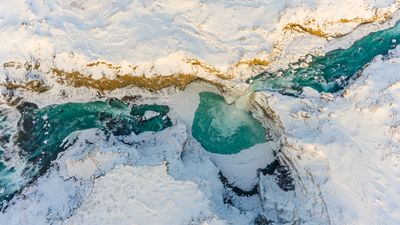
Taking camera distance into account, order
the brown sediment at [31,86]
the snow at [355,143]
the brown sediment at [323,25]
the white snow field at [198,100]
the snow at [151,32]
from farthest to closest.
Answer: the brown sediment at [31,86] < the brown sediment at [323,25] < the snow at [151,32] < the white snow field at [198,100] < the snow at [355,143]

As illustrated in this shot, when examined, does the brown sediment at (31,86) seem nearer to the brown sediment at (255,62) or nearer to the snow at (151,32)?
the snow at (151,32)

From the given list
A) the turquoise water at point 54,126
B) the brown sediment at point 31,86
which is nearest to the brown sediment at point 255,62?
the turquoise water at point 54,126

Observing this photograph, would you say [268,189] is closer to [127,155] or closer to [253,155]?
[253,155]

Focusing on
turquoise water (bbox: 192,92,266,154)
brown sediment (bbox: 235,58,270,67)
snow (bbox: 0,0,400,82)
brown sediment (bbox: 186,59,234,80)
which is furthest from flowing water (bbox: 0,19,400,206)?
snow (bbox: 0,0,400,82)

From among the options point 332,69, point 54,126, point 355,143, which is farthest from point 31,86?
point 355,143

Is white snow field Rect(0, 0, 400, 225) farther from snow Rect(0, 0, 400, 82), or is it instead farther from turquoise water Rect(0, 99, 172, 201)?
turquoise water Rect(0, 99, 172, 201)

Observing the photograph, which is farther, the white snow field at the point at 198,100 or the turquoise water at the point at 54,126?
the turquoise water at the point at 54,126
